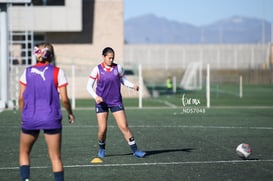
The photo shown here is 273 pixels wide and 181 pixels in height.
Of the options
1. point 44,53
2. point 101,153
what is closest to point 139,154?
point 101,153

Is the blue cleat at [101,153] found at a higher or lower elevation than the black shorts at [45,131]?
lower

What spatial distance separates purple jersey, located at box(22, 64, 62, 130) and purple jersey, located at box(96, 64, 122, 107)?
14.2 ft

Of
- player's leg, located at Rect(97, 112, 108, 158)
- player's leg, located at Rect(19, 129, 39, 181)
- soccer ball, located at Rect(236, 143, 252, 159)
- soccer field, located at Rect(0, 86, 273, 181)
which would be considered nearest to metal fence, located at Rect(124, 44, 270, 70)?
soccer field, located at Rect(0, 86, 273, 181)

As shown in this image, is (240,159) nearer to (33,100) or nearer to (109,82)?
(109,82)

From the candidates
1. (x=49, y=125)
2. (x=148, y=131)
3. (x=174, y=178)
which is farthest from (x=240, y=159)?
(x=148, y=131)

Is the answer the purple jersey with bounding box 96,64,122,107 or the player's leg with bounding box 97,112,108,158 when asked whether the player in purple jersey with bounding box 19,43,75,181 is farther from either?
the player's leg with bounding box 97,112,108,158

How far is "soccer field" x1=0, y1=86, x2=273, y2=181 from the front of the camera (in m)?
12.0

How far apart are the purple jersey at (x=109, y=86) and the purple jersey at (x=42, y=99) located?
4.33 m

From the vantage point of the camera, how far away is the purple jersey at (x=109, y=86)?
1403 cm

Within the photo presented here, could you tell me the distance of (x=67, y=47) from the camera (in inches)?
1949

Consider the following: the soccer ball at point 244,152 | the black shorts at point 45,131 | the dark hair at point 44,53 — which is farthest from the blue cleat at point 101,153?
the dark hair at point 44,53

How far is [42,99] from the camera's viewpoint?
9633mm

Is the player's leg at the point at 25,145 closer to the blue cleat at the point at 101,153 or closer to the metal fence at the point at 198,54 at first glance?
the blue cleat at the point at 101,153

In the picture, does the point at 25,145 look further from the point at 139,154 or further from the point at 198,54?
the point at 198,54
